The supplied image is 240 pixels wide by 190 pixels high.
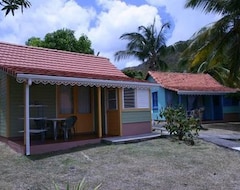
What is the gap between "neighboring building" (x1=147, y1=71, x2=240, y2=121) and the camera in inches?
976

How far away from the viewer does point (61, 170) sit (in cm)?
888

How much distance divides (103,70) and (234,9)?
802 cm

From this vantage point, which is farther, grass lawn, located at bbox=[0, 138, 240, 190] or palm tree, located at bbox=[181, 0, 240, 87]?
palm tree, located at bbox=[181, 0, 240, 87]

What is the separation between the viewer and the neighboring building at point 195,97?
24797 mm

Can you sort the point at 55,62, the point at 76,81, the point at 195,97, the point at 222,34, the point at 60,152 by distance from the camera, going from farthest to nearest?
the point at 195,97, the point at 222,34, the point at 55,62, the point at 76,81, the point at 60,152

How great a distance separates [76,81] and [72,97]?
8.55 ft

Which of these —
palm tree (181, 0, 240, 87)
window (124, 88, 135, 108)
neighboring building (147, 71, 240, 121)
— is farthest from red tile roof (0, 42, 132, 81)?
A: neighboring building (147, 71, 240, 121)

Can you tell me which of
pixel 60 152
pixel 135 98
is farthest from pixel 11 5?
pixel 135 98

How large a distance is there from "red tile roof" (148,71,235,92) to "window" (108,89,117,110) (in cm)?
985

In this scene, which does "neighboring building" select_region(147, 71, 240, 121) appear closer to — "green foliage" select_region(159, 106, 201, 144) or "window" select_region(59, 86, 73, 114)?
"green foliage" select_region(159, 106, 201, 144)

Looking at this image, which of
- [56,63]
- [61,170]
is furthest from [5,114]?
[61,170]

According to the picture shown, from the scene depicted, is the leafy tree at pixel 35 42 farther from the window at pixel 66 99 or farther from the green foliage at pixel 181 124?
the green foliage at pixel 181 124

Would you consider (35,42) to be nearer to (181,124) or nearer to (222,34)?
(222,34)

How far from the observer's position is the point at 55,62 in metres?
15.5
